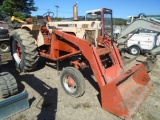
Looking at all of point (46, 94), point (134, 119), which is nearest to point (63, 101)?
point (46, 94)

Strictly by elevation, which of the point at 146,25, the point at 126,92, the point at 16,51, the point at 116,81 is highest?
the point at 146,25

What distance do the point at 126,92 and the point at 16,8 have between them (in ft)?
83.6

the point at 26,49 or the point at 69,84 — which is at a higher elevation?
the point at 26,49

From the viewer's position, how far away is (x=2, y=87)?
12.6 ft

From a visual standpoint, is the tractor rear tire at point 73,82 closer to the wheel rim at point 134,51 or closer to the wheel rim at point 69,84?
the wheel rim at point 69,84

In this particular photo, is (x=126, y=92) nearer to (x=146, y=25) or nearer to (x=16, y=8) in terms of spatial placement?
(x=146, y=25)

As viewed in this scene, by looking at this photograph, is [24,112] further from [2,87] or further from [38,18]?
[38,18]

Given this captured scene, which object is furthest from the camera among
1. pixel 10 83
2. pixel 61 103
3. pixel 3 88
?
pixel 61 103

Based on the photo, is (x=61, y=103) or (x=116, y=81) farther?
(x=61, y=103)

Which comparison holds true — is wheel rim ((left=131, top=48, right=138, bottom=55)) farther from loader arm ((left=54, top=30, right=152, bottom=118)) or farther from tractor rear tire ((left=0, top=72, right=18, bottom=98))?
tractor rear tire ((left=0, top=72, right=18, bottom=98))

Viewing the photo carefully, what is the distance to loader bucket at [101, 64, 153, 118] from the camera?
11.3 ft

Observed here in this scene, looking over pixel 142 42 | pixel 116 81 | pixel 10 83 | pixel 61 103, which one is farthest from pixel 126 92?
pixel 142 42

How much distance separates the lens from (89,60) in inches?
162

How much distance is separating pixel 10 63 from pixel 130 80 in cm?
465
